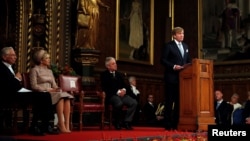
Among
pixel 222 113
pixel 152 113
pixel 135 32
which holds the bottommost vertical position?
pixel 152 113

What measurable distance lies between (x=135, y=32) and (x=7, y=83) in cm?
633

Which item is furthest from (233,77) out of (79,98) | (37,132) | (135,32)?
(37,132)

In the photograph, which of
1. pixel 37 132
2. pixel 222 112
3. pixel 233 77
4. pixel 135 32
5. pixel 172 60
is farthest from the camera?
pixel 135 32

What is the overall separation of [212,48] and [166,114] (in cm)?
585

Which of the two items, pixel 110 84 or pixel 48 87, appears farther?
pixel 110 84

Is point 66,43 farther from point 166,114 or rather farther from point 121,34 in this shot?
point 166,114

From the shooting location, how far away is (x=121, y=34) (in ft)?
37.3

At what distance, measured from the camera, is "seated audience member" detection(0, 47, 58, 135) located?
19.6 ft

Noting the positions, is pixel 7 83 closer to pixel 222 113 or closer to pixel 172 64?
pixel 172 64

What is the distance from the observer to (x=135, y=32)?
1186 cm

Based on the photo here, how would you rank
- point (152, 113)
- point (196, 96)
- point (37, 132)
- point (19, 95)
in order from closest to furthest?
1. point (37, 132)
2. point (19, 95)
3. point (196, 96)
4. point (152, 113)

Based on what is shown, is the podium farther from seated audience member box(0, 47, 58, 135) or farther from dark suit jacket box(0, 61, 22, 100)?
dark suit jacket box(0, 61, 22, 100)

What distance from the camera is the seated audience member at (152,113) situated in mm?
10875

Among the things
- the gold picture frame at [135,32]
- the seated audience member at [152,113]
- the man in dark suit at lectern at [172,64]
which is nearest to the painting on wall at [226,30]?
the gold picture frame at [135,32]
